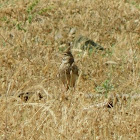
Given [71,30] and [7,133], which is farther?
[71,30]

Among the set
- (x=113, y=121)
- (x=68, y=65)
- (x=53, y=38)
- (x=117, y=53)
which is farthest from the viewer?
(x=53, y=38)

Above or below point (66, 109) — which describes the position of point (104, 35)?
below

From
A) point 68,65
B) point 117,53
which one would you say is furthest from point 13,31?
point 68,65

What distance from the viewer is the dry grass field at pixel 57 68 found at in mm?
4902

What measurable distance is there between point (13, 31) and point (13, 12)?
1577mm

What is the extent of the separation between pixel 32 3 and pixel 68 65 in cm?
549

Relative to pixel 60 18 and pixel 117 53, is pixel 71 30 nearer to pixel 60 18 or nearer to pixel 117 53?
pixel 60 18

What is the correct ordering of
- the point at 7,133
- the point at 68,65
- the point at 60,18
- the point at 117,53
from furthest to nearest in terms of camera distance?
the point at 60,18 < the point at 117,53 < the point at 68,65 < the point at 7,133

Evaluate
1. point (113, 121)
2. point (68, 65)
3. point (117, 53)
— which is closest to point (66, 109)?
point (113, 121)

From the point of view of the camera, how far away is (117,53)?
932 cm

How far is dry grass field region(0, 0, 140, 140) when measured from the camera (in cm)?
490

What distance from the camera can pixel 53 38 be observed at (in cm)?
1038

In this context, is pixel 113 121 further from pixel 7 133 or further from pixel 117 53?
pixel 117 53

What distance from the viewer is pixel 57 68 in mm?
7941
